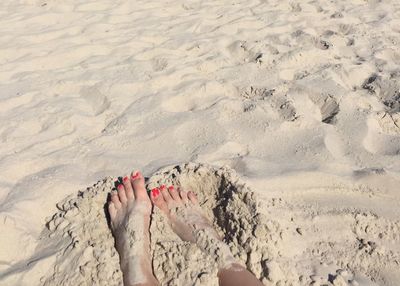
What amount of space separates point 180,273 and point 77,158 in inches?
41.5

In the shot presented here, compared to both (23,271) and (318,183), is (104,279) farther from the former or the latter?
(318,183)

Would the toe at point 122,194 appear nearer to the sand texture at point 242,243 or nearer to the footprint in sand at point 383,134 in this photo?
the sand texture at point 242,243

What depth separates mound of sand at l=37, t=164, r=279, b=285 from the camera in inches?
64.8

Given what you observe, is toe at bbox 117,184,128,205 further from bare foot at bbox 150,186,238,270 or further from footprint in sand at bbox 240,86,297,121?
footprint in sand at bbox 240,86,297,121

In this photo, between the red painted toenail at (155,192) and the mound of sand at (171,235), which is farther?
the red painted toenail at (155,192)

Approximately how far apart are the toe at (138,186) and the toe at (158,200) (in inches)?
1.4

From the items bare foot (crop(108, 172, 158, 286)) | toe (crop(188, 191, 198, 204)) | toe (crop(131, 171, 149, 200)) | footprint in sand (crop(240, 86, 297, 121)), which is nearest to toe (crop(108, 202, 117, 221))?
bare foot (crop(108, 172, 158, 286))

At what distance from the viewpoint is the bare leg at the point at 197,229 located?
5.34 feet

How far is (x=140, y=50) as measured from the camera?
3.52 metres

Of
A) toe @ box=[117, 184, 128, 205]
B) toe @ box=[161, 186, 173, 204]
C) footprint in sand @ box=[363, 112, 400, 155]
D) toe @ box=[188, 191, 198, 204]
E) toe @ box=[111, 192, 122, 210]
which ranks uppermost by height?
toe @ box=[117, 184, 128, 205]

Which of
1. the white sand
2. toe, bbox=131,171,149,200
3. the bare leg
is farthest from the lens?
toe, bbox=131,171,149,200

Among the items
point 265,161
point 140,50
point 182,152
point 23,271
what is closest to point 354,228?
point 265,161

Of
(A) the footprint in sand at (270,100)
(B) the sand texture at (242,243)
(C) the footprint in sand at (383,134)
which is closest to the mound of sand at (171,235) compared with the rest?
(B) the sand texture at (242,243)

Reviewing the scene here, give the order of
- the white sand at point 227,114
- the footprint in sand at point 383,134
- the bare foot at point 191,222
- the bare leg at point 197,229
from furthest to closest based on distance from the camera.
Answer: the footprint in sand at point 383,134 < the white sand at point 227,114 < the bare foot at point 191,222 < the bare leg at point 197,229
